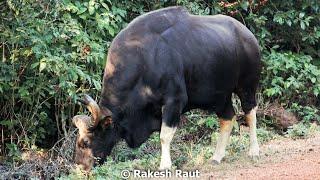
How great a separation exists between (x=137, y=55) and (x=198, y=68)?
2.96 feet

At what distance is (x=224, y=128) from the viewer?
896 cm

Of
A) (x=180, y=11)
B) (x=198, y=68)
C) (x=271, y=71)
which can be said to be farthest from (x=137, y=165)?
(x=271, y=71)

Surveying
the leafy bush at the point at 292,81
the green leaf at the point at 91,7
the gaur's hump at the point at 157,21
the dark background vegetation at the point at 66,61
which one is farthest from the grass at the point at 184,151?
the green leaf at the point at 91,7

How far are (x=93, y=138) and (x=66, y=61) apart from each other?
7.42ft

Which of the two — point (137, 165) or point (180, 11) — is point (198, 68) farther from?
point (137, 165)

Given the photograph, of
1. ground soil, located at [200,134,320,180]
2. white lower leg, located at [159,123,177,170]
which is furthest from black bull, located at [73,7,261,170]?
ground soil, located at [200,134,320,180]

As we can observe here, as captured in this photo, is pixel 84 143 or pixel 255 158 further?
pixel 255 158

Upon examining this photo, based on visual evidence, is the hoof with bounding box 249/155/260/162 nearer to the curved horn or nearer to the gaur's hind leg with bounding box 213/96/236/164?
Result: the gaur's hind leg with bounding box 213/96/236/164

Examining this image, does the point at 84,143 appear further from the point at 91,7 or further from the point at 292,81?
the point at 292,81

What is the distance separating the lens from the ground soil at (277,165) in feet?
24.1

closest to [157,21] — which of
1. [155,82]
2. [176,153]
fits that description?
[155,82]

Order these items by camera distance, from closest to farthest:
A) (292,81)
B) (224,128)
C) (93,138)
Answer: (93,138), (224,128), (292,81)

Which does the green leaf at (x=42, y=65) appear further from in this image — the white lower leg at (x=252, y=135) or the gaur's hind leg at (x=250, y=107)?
the white lower leg at (x=252, y=135)

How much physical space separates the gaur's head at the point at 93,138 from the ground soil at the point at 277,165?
128cm
